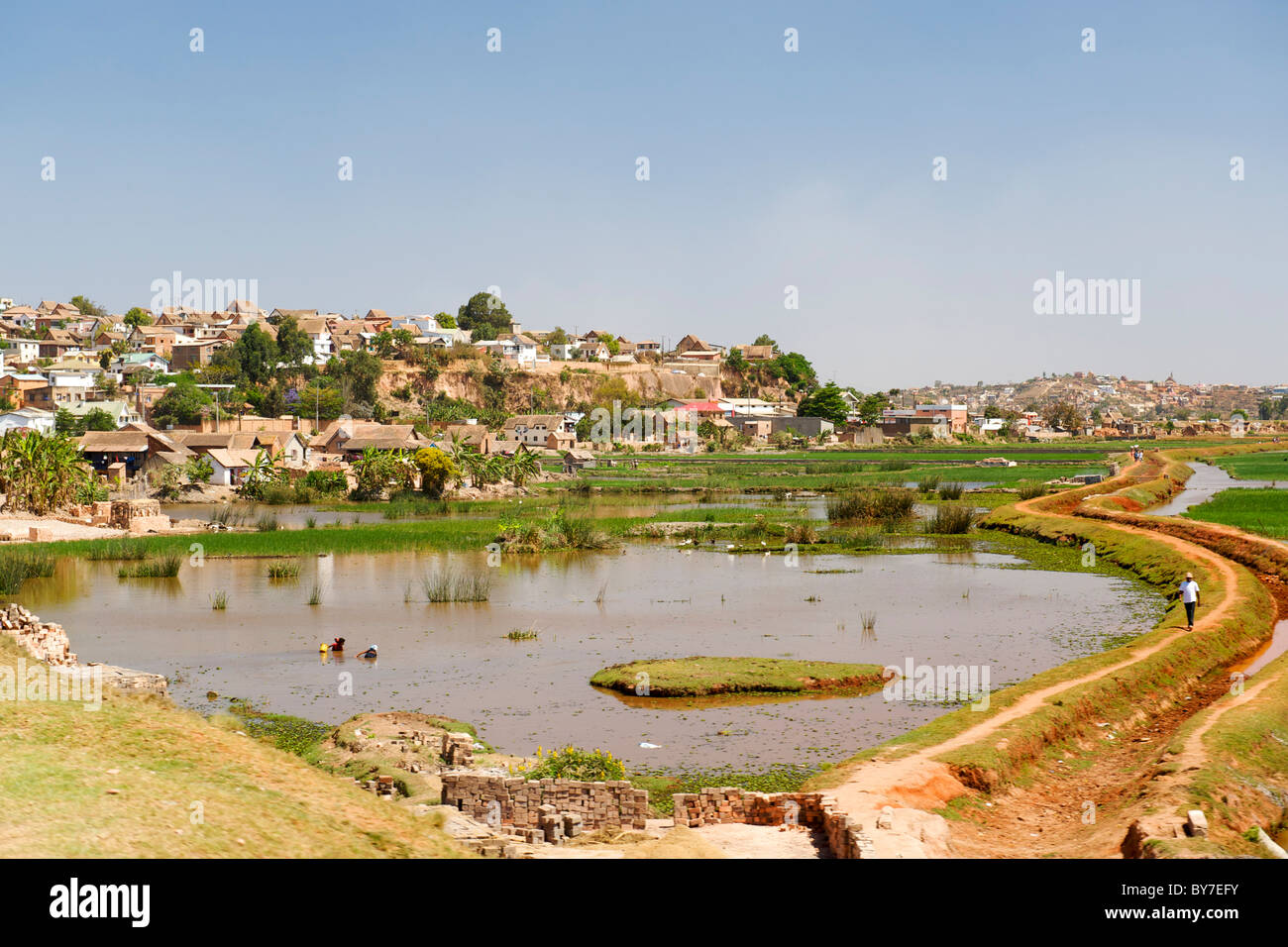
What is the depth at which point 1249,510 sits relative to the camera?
4794 centimetres

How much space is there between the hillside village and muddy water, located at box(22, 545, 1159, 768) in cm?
3277

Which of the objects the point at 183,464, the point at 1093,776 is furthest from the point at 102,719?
the point at 183,464

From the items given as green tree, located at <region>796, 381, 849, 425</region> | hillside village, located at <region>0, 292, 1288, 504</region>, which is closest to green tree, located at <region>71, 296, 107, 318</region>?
hillside village, located at <region>0, 292, 1288, 504</region>

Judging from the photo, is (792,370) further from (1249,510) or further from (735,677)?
(735,677)

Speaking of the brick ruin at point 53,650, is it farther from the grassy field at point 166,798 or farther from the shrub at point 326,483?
the shrub at point 326,483

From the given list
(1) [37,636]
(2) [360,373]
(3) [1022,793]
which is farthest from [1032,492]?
(2) [360,373]

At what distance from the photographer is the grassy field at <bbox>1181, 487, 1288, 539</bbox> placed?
134 feet

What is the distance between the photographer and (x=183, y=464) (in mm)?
68375

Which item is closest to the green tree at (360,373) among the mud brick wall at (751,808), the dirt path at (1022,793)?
the dirt path at (1022,793)

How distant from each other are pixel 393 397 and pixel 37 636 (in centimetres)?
10371
